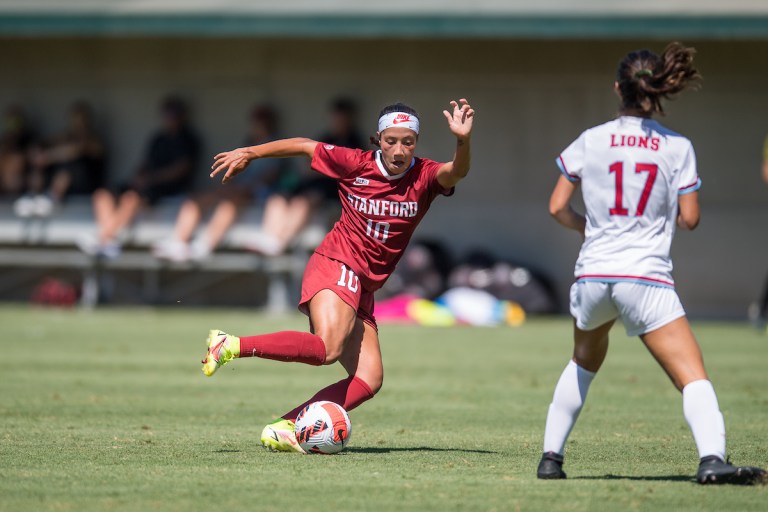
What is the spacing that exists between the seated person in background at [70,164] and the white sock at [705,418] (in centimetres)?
1555

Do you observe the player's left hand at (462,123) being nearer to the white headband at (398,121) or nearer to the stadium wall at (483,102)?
the white headband at (398,121)

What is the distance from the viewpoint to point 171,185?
20.0m

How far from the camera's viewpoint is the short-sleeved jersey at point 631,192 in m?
5.79

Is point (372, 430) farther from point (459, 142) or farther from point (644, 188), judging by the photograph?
point (644, 188)

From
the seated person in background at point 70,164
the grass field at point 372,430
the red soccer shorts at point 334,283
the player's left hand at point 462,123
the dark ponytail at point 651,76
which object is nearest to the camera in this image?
the grass field at point 372,430

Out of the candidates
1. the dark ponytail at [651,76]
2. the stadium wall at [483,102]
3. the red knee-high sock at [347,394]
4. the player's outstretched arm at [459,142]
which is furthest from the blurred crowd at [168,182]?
the dark ponytail at [651,76]

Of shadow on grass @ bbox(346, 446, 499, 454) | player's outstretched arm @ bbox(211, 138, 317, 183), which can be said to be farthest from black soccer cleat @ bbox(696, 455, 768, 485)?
player's outstretched arm @ bbox(211, 138, 317, 183)

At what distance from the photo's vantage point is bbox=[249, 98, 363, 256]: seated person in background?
1864cm

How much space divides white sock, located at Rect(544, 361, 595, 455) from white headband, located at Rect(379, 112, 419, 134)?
74.4 inches

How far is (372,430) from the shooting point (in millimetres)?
8219

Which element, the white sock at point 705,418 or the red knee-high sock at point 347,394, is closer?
the white sock at point 705,418

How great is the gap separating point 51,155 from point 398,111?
46.9ft

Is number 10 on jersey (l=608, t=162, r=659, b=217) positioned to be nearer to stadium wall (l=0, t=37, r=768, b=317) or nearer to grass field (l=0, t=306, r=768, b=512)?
grass field (l=0, t=306, r=768, b=512)

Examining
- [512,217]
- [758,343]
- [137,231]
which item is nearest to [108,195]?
[137,231]
